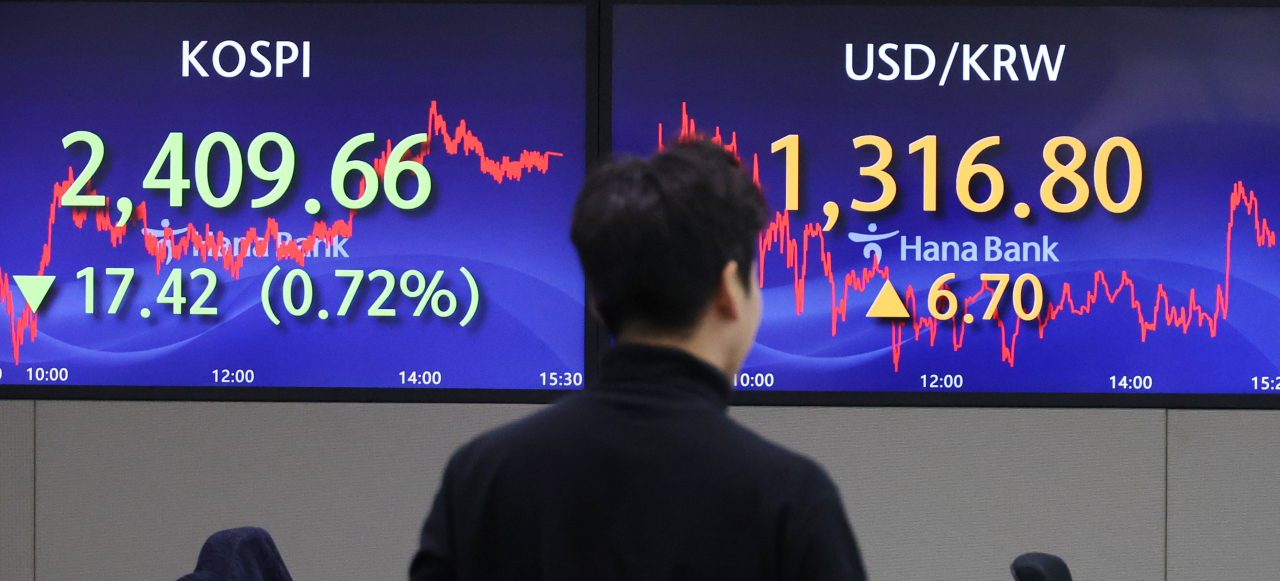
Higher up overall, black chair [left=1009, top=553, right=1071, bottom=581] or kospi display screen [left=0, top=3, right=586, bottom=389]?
kospi display screen [left=0, top=3, right=586, bottom=389]

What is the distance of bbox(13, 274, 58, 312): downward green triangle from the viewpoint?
113 inches

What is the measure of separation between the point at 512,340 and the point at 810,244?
806 mm

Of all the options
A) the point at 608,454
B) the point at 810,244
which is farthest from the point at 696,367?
the point at 810,244

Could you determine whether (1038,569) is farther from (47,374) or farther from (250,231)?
(47,374)

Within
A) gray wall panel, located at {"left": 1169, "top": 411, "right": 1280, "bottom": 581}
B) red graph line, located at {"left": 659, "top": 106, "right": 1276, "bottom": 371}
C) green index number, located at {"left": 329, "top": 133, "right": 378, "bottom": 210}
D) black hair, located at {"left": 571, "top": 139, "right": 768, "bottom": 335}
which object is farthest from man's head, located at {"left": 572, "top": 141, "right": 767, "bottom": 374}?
gray wall panel, located at {"left": 1169, "top": 411, "right": 1280, "bottom": 581}

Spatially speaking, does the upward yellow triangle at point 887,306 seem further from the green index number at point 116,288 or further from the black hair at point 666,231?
the black hair at point 666,231

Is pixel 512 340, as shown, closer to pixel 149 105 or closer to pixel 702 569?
pixel 149 105

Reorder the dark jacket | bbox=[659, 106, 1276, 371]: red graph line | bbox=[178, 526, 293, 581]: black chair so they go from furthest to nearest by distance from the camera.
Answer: bbox=[659, 106, 1276, 371]: red graph line
bbox=[178, 526, 293, 581]: black chair
the dark jacket

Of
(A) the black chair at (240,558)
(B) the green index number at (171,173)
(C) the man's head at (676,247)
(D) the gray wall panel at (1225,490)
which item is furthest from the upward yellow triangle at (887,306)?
(C) the man's head at (676,247)

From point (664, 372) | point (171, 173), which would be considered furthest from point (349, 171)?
point (664, 372)

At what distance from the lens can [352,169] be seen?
2.85 metres

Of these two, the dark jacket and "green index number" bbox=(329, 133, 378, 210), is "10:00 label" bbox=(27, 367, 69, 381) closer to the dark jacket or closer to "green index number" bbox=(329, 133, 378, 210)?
"green index number" bbox=(329, 133, 378, 210)

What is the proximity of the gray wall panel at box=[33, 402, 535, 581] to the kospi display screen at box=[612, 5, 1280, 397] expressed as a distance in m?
0.96

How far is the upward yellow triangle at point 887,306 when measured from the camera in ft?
9.19
